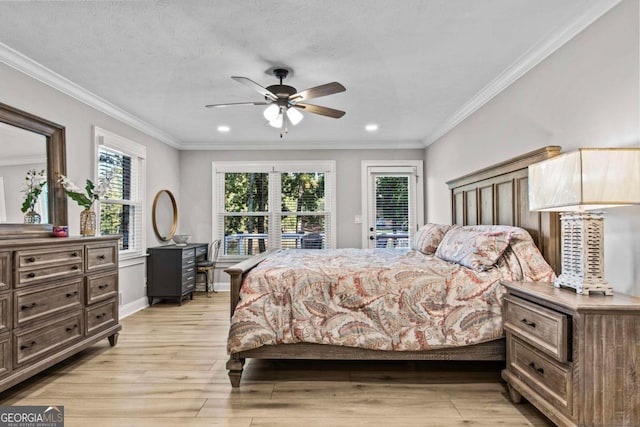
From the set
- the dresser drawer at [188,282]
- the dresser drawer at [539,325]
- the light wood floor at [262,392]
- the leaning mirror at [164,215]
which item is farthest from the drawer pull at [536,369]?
the leaning mirror at [164,215]

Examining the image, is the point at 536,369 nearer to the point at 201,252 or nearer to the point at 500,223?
the point at 500,223

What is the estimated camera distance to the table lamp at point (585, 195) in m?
1.71

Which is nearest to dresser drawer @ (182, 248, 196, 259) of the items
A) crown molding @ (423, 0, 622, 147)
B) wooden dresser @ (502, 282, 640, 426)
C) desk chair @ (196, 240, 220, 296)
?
desk chair @ (196, 240, 220, 296)

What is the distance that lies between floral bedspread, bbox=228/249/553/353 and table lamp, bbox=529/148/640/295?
1.76 ft

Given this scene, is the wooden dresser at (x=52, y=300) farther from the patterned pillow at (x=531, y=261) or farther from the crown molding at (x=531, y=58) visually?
the crown molding at (x=531, y=58)

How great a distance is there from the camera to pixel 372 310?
96.6 inches

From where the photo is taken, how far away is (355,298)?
247 cm

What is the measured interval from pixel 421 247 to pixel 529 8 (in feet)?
7.76

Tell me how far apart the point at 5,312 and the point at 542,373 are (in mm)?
3108

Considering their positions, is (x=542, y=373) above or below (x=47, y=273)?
below

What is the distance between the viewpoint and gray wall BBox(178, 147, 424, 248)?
5.92 metres

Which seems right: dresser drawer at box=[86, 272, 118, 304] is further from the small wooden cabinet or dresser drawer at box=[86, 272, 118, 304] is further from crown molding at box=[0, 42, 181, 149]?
crown molding at box=[0, 42, 181, 149]

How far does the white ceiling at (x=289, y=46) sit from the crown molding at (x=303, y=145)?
1653mm

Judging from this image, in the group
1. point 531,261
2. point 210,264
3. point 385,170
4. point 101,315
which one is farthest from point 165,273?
point 531,261
